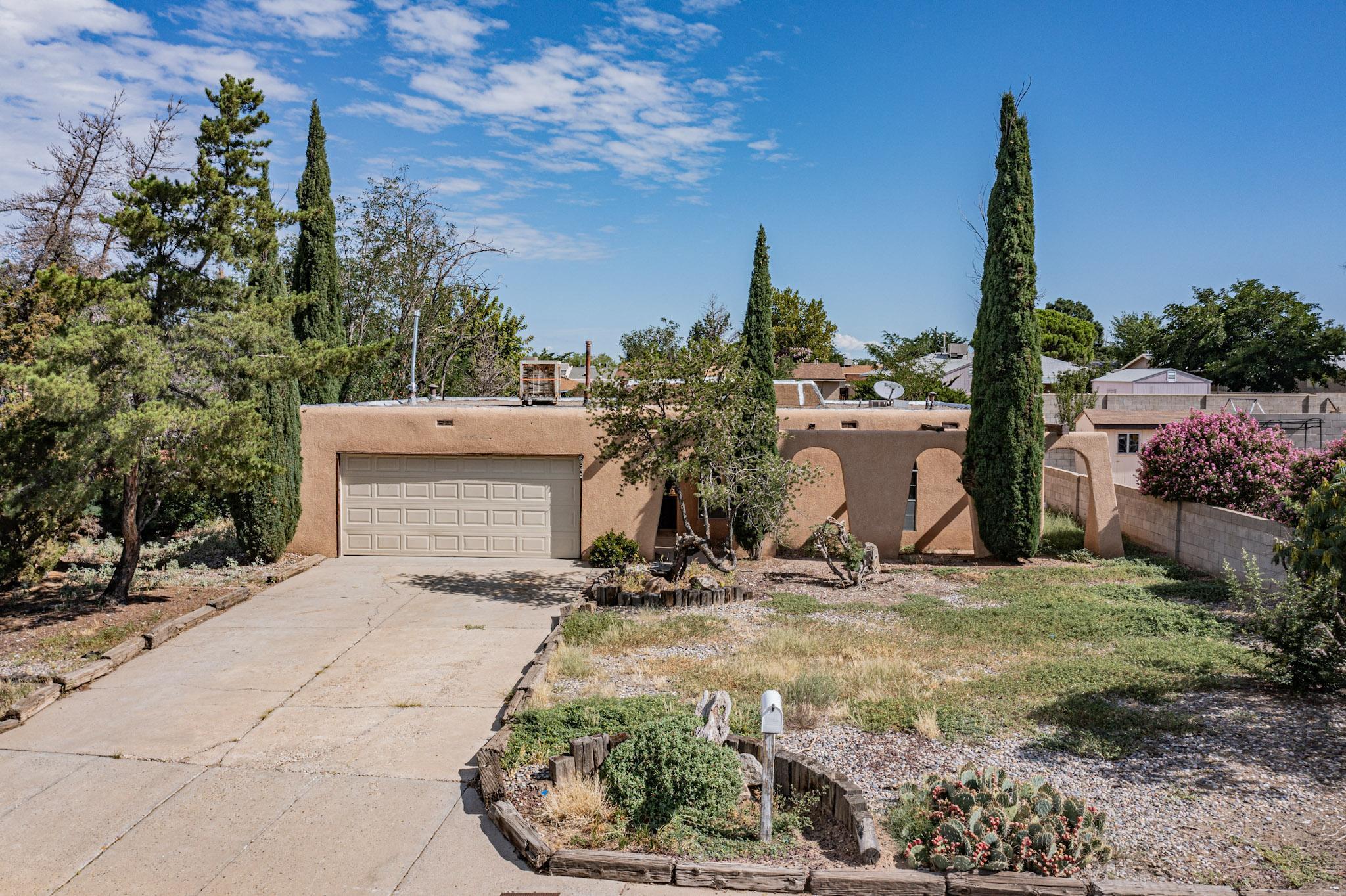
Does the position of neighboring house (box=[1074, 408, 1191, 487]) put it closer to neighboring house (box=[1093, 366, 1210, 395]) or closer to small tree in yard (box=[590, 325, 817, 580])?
neighboring house (box=[1093, 366, 1210, 395])

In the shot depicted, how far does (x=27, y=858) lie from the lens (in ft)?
18.7

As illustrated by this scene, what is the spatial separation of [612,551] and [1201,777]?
10.5 m

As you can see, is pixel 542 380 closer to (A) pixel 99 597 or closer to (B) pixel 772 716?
(A) pixel 99 597

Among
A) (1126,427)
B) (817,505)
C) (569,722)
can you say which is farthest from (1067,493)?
(569,722)

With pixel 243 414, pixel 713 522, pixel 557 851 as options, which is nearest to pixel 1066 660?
pixel 557 851

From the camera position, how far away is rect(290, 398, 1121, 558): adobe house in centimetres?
1627

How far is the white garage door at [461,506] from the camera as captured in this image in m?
16.5

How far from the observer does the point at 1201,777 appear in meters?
6.53

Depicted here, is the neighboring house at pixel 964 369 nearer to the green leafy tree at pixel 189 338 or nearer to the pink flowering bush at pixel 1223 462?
the pink flowering bush at pixel 1223 462

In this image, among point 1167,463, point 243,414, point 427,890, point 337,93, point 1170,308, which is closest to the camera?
point 427,890

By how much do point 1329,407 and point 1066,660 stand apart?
92.1ft

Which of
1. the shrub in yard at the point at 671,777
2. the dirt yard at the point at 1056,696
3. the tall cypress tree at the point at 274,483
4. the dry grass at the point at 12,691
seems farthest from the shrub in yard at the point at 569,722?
the tall cypress tree at the point at 274,483

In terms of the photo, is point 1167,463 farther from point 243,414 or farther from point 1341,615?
point 243,414

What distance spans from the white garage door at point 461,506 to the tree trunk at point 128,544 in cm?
436
